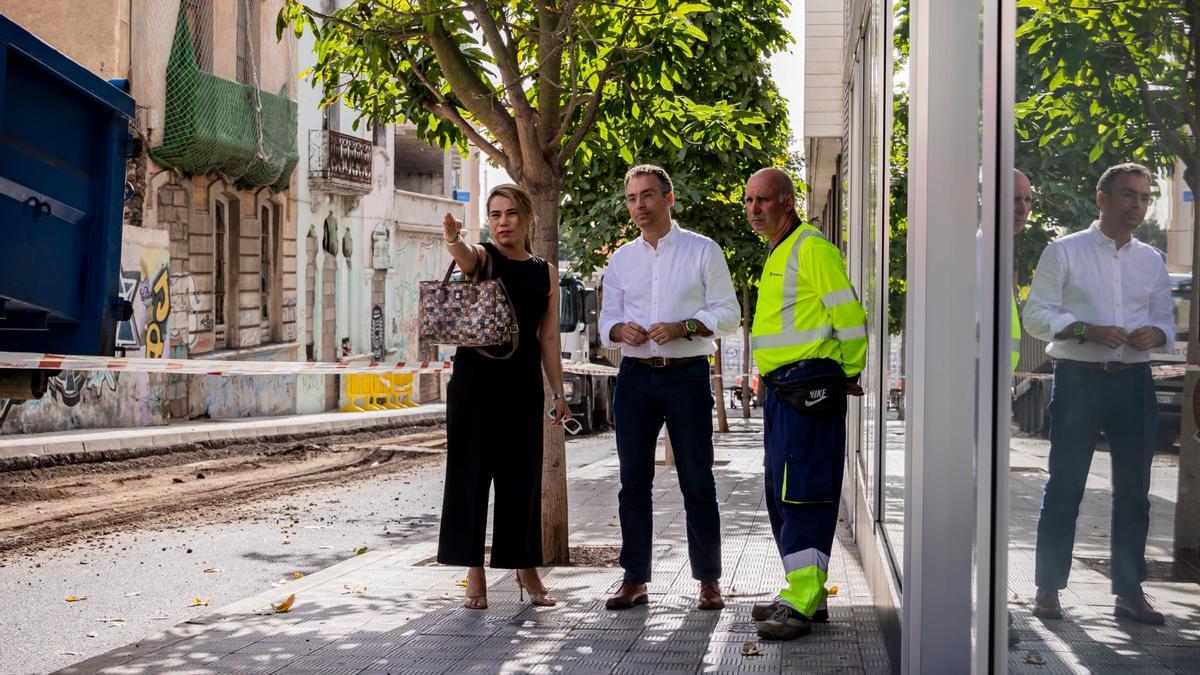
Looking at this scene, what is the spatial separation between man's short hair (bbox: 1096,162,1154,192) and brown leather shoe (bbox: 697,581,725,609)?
4233mm

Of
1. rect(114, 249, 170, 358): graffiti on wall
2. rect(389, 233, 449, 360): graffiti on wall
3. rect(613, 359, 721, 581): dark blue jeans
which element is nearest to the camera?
rect(613, 359, 721, 581): dark blue jeans

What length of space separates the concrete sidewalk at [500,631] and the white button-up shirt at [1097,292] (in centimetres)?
267

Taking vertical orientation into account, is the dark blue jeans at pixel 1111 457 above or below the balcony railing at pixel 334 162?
below

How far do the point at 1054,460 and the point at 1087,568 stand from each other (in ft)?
0.84

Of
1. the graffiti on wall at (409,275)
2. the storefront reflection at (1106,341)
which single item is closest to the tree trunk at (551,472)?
the storefront reflection at (1106,341)

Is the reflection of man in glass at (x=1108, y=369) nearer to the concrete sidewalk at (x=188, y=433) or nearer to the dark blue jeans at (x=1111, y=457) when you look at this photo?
the dark blue jeans at (x=1111, y=457)

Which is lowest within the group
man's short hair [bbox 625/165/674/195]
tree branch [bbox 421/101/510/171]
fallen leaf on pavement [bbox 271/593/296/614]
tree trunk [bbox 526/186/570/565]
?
fallen leaf on pavement [bbox 271/593/296/614]

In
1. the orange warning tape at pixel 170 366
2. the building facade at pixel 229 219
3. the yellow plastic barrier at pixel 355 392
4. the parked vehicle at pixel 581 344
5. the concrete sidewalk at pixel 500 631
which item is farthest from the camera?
the yellow plastic barrier at pixel 355 392

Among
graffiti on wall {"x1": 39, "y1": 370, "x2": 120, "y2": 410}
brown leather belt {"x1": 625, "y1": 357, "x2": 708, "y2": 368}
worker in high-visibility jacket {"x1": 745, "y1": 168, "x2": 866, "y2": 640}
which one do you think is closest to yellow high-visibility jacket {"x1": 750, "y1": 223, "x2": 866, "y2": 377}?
worker in high-visibility jacket {"x1": 745, "y1": 168, "x2": 866, "y2": 640}

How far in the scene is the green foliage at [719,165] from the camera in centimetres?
1573

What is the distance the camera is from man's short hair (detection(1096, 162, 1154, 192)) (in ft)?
6.59

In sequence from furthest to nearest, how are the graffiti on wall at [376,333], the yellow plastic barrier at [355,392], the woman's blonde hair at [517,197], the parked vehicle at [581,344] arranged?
1. the graffiti on wall at [376,333]
2. the yellow plastic barrier at [355,392]
3. the parked vehicle at [581,344]
4. the woman's blonde hair at [517,197]

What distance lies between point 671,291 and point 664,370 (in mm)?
350

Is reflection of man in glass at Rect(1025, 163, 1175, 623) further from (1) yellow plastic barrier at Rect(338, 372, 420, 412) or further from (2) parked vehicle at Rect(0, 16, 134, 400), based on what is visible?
(1) yellow plastic barrier at Rect(338, 372, 420, 412)
